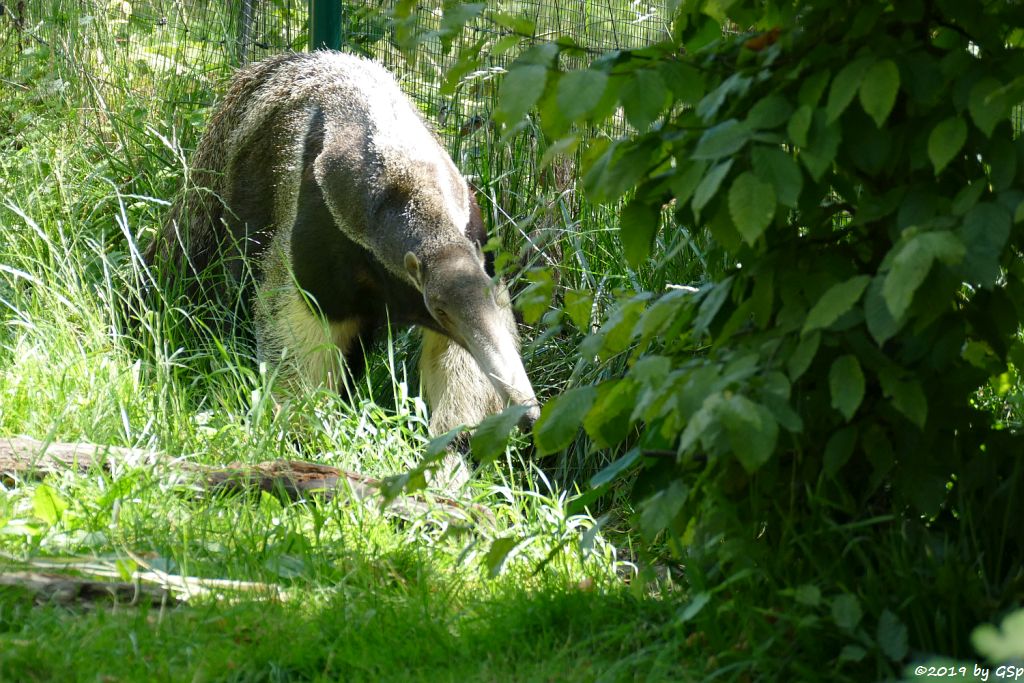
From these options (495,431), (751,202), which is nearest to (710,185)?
(751,202)

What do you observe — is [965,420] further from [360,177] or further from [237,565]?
[360,177]

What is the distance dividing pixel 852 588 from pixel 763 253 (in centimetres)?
74

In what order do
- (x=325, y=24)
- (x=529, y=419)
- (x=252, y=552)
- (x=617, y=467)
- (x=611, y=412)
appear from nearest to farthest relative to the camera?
(x=611, y=412), (x=617, y=467), (x=252, y=552), (x=529, y=419), (x=325, y=24)

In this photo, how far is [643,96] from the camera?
79.3 inches

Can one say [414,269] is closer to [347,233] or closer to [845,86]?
[347,233]

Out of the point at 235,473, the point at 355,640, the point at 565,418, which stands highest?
the point at 565,418

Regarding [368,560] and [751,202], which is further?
[368,560]

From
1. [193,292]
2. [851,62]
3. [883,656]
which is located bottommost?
[193,292]

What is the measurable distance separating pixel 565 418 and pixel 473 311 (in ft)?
8.86

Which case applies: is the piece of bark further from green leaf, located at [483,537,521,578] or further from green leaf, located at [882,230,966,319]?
green leaf, located at [882,230,966,319]

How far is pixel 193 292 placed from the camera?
6270 mm

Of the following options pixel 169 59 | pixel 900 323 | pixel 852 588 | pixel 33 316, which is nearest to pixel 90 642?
pixel 852 588

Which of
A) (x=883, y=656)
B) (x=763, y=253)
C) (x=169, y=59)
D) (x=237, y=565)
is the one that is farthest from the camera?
(x=169, y=59)

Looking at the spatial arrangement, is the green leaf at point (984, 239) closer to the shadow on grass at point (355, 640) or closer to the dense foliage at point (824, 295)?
the dense foliage at point (824, 295)
